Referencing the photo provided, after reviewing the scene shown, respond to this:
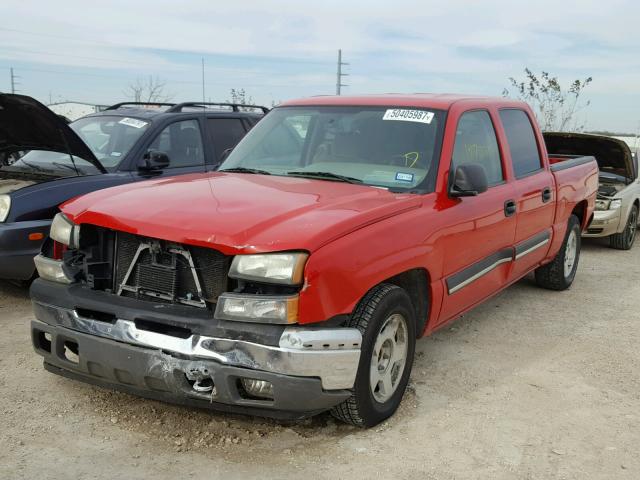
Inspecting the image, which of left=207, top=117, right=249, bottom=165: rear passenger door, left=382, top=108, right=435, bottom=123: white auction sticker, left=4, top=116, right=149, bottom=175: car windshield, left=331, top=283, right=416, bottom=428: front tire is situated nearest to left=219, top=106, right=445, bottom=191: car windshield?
left=382, top=108, right=435, bottom=123: white auction sticker

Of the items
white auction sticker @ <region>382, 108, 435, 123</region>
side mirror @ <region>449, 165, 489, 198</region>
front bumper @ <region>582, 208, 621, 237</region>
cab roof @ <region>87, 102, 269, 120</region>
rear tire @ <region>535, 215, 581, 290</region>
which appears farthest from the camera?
front bumper @ <region>582, 208, 621, 237</region>

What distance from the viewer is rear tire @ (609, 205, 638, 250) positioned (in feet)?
30.7

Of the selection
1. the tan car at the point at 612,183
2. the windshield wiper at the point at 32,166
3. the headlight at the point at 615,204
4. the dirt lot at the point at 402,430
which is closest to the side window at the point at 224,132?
the windshield wiper at the point at 32,166

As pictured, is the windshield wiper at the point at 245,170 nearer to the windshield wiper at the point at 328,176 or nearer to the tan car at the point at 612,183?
the windshield wiper at the point at 328,176

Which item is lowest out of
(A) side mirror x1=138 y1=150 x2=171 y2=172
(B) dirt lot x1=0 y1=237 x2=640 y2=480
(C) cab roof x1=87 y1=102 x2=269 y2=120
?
(B) dirt lot x1=0 y1=237 x2=640 y2=480

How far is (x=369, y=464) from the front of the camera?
3180 mm

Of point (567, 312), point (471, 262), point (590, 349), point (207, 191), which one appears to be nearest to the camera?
point (207, 191)

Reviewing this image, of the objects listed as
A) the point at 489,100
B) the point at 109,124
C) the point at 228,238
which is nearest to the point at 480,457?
the point at 228,238

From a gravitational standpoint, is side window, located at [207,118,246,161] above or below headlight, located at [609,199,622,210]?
above

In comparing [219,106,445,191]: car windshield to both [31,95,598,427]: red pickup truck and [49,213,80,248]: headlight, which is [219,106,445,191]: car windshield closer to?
[31,95,598,427]: red pickup truck

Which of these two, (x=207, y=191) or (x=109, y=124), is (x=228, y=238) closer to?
(x=207, y=191)

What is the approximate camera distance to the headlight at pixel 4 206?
5.13 meters

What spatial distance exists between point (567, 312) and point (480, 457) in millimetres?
3120

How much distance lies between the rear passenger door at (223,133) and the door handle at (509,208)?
10.6ft
